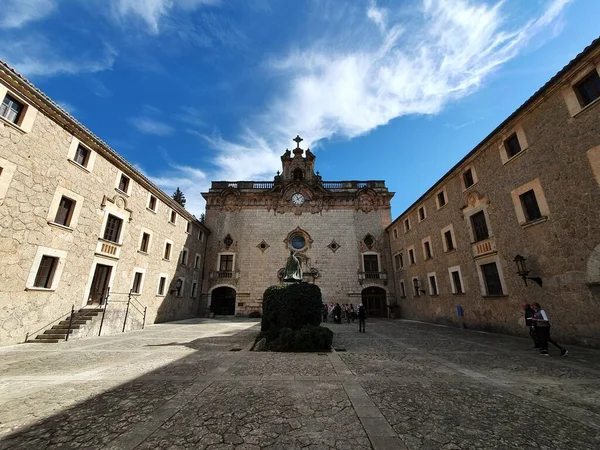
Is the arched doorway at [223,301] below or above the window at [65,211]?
below

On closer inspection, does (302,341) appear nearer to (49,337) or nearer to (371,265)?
(49,337)

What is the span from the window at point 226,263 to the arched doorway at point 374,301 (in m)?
13.1

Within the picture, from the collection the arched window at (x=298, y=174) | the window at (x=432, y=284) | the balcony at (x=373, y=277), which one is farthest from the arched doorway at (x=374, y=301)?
the arched window at (x=298, y=174)

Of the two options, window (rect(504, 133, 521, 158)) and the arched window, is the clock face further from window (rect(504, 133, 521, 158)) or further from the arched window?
window (rect(504, 133, 521, 158))

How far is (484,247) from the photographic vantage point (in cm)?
1255

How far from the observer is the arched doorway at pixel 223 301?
77.2 ft

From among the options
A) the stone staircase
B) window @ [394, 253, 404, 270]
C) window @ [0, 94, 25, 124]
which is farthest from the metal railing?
window @ [394, 253, 404, 270]

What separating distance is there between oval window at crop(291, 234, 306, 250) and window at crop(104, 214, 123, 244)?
14.3m

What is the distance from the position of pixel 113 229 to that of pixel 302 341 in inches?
509

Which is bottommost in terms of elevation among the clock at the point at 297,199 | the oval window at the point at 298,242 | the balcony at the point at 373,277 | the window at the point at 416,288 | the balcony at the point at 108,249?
the window at the point at 416,288

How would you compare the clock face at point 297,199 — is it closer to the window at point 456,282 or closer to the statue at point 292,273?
the statue at point 292,273

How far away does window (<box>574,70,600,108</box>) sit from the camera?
27.1 feet

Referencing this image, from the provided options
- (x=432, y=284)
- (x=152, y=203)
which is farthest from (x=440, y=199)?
(x=152, y=203)

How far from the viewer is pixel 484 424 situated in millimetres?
3318
